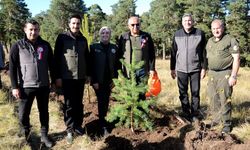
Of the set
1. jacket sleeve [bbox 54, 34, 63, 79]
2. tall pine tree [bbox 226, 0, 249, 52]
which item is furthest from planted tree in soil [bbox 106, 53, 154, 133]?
tall pine tree [bbox 226, 0, 249, 52]

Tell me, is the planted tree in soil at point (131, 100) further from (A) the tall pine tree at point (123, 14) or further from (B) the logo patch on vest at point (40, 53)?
(A) the tall pine tree at point (123, 14)

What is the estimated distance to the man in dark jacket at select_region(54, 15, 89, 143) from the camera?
20.7 feet

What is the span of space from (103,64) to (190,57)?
1.89m

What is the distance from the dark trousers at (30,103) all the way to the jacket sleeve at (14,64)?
242 mm

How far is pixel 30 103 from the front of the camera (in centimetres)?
628

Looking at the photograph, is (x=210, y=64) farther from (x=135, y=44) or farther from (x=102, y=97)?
(x=102, y=97)

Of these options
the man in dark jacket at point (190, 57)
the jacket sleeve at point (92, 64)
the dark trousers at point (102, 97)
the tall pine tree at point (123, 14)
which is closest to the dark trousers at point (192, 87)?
the man in dark jacket at point (190, 57)

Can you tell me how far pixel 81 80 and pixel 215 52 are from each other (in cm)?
269

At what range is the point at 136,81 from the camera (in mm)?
7023

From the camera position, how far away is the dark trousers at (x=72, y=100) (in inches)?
258

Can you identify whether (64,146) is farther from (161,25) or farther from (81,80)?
(161,25)

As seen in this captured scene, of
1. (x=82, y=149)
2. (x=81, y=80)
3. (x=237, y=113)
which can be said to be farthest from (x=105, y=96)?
(x=237, y=113)

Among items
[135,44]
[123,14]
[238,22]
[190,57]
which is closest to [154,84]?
[190,57]

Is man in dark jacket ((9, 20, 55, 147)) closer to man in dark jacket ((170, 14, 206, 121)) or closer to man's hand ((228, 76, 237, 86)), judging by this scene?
man in dark jacket ((170, 14, 206, 121))
